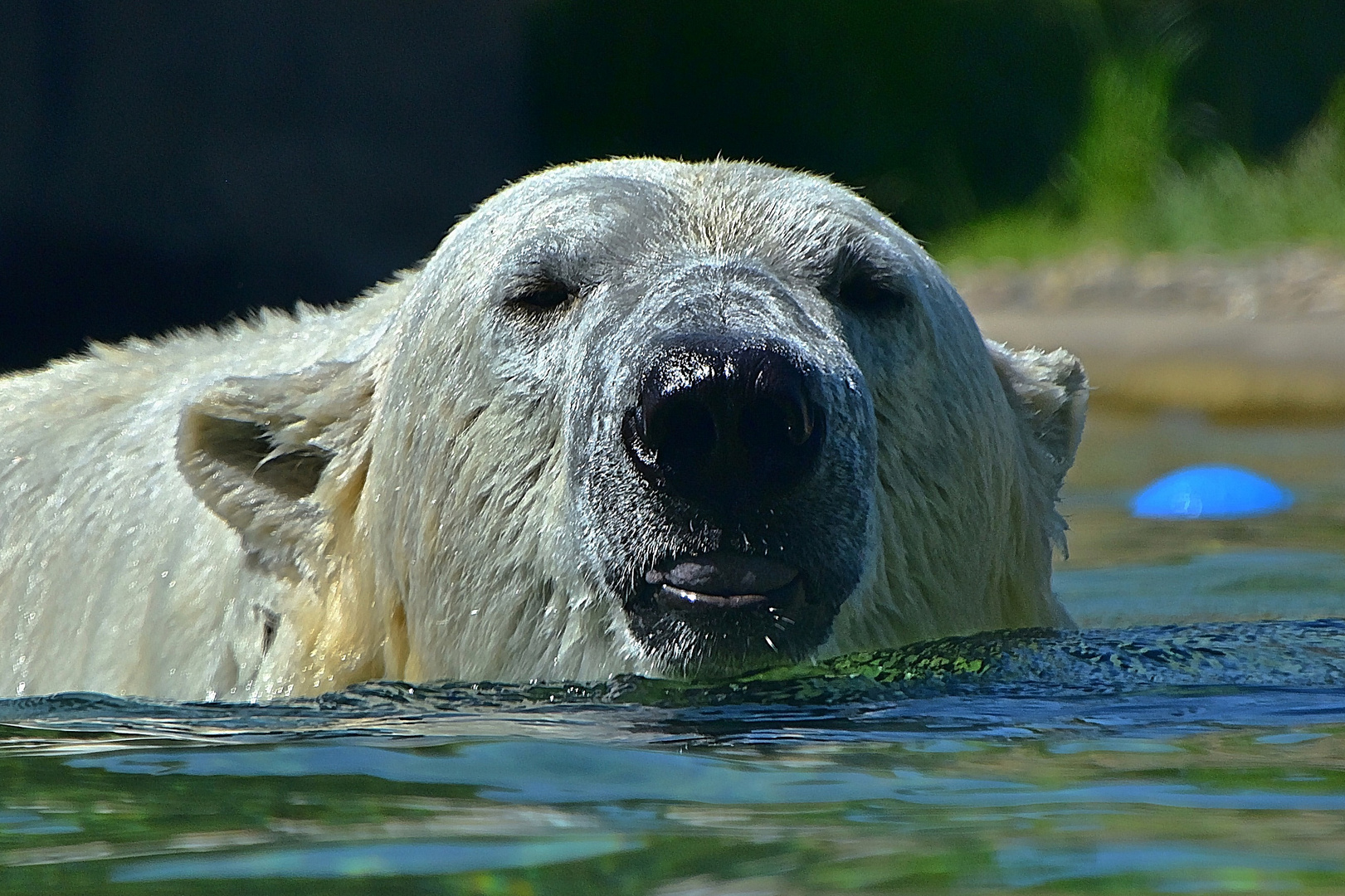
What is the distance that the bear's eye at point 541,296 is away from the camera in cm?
294

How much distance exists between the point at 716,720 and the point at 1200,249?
32.4 ft

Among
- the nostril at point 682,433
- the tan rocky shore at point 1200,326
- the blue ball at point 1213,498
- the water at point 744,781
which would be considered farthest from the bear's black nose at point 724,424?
the tan rocky shore at point 1200,326

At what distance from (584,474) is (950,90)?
13.3 meters

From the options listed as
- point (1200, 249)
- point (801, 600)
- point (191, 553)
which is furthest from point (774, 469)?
point (1200, 249)

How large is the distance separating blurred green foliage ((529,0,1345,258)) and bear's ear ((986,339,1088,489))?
10168 millimetres

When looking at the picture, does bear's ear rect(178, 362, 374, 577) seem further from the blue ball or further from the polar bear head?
the blue ball

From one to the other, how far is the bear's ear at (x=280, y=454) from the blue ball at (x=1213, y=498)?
364 centimetres

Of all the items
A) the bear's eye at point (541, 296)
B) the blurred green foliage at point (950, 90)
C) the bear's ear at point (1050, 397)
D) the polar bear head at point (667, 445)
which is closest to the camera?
the polar bear head at point (667, 445)

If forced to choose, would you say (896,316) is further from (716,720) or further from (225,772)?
(225,772)

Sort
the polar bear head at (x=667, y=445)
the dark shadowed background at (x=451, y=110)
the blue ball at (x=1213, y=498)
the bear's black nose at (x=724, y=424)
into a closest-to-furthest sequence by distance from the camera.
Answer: the bear's black nose at (x=724, y=424), the polar bear head at (x=667, y=445), the blue ball at (x=1213, y=498), the dark shadowed background at (x=451, y=110)

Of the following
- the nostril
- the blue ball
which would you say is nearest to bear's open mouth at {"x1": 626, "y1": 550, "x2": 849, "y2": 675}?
the nostril

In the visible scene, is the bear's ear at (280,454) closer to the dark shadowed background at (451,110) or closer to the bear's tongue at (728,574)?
the bear's tongue at (728,574)

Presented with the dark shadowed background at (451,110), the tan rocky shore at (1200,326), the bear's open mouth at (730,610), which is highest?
the dark shadowed background at (451,110)

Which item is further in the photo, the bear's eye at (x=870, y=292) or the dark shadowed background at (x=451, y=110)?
the dark shadowed background at (x=451, y=110)
